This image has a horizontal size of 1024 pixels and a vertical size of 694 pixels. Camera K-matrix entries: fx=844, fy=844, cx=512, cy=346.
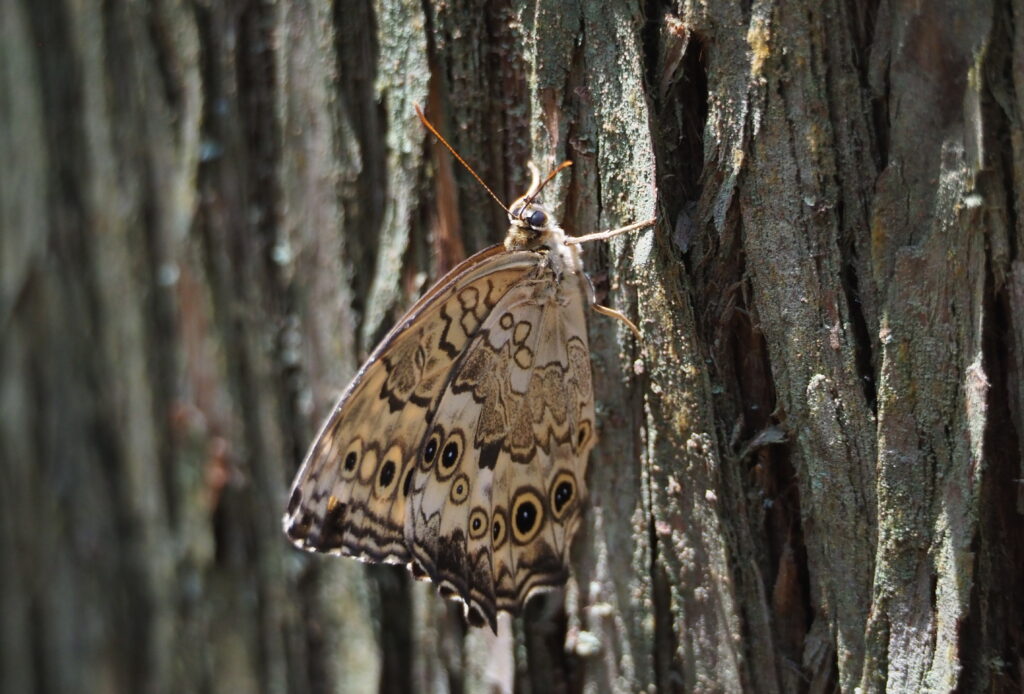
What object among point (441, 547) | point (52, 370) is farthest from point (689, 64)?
point (52, 370)

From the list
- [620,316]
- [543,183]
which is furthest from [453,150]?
[620,316]

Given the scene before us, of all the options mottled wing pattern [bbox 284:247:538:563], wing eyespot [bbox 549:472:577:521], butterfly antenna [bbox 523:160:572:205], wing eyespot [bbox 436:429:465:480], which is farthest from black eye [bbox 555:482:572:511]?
butterfly antenna [bbox 523:160:572:205]

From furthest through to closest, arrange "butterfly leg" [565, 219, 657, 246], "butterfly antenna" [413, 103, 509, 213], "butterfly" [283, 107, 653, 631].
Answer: "butterfly antenna" [413, 103, 509, 213] < "butterfly" [283, 107, 653, 631] < "butterfly leg" [565, 219, 657, 246]

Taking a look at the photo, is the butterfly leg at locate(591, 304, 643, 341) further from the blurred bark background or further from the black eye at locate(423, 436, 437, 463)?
the black eye at locate(423, 436, 437, 463)

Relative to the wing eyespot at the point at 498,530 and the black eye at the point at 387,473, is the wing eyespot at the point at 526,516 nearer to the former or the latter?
the wing eyespot at the point at 498,530

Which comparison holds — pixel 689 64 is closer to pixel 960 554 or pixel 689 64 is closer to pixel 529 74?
pixel 529 74

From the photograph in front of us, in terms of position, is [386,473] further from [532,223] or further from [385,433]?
[532,223]

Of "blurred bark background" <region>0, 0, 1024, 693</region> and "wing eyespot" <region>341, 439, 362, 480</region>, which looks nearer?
"blurred bark background" <region>0, 0, 1024, 693</region>
